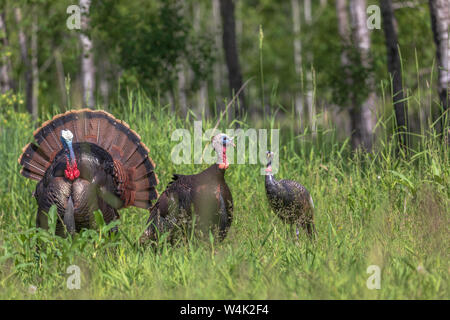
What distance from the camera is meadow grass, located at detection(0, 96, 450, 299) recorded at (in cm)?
390

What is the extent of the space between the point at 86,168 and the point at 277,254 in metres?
1.80

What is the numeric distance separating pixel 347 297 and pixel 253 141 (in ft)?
11.8

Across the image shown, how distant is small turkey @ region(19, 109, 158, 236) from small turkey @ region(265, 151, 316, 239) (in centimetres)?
114

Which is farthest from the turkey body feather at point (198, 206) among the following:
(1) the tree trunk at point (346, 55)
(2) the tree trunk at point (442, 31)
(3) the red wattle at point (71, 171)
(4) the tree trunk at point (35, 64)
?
(4) the tree trunk at point (35, 64)

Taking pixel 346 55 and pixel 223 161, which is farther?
pixel 346 55

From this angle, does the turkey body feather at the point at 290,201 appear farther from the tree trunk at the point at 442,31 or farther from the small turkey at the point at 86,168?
the tree trunk at the point at 442,31

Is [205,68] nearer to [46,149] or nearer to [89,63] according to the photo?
[89,63]

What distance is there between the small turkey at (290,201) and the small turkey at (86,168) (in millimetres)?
1139

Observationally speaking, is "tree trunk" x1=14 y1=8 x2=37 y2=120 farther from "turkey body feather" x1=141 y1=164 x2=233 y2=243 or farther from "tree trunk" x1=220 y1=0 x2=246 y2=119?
"turkey body feather" x1=141 y1=164 x2=233 y2=243

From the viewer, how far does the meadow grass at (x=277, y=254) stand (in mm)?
3902

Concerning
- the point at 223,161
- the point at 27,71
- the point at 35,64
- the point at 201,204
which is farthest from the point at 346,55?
the point at 35,64

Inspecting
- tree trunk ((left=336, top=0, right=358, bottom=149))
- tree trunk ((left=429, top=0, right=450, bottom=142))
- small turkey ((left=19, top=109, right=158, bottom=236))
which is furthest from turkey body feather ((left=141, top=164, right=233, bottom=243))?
tree trunk ((left=336, top=0, right=358, bottom=149))

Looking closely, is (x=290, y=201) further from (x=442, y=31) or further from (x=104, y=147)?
(x=442, y=31)

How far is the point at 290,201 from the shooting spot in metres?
5.64
